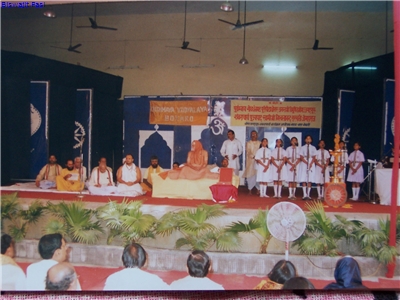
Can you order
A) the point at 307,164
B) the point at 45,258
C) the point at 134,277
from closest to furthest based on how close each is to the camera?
the point at 134,277 → the point at 45,258 → the point at 307,164

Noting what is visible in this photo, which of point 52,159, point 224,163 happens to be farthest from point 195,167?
point 52,159

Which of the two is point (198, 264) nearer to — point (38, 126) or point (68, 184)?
point (68, 184)

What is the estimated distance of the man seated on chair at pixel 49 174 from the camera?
14.4 feet

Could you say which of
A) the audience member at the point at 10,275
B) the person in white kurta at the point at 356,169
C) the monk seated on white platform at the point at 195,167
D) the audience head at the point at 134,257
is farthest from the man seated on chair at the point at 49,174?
the person in white kurta at the point at 356,169

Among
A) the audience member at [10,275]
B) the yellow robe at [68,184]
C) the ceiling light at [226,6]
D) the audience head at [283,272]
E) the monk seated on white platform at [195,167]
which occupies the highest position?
the ceiling light at [226,6]

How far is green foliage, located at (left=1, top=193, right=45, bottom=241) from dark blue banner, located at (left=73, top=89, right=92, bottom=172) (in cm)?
90

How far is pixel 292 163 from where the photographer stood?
5.89 m

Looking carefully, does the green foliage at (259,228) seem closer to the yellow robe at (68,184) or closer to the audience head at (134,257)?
the audience head at (134,257)

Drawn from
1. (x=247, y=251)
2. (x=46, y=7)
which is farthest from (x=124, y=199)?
(x=46, y=7)

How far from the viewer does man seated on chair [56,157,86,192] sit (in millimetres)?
4539

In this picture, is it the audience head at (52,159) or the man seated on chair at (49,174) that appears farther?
the audience head at (52,159)

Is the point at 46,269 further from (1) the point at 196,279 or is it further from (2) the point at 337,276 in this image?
(2) the point at 337,276

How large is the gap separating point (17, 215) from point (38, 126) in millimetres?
1112

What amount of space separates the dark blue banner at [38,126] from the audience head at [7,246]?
0.77 m
